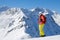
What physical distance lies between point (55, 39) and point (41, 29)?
1.53 m

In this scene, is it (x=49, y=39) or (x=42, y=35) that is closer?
(x=49, y=39)

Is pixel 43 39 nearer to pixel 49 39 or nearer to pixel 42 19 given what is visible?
pixel 49 39

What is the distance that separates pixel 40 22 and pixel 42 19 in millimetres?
262

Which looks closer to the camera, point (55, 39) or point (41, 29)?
point (55, 39)

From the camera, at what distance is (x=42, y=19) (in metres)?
11.9

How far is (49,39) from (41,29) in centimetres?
124

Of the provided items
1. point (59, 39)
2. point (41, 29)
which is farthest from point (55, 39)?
point (41, 29)

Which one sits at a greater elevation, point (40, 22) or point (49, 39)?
point (40, 22)

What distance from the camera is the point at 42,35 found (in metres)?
12.2

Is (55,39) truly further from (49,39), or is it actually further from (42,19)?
(42,19)

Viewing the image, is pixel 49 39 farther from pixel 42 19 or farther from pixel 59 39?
pixel 42 19

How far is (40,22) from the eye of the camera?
12016mm

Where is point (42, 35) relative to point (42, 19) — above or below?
below

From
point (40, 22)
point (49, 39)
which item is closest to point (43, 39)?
point (49, 39)
